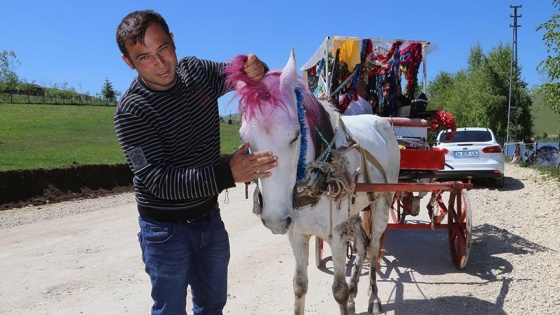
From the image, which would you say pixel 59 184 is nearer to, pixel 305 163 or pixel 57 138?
pixel 305 163

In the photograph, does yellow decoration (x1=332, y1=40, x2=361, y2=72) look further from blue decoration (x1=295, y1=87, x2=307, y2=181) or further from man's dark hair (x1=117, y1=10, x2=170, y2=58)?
man's dark hair (x1=117, y1=10, x2=170, y2=58)

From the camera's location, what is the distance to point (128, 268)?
6.25 meters

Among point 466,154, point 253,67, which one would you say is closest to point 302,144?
point 253,67

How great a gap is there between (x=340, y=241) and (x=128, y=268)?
12.2 feet

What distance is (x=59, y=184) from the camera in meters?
13.1

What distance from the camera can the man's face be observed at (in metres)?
2.29

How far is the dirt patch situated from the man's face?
34.6 ft

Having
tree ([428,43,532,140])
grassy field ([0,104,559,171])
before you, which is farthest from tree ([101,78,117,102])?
tree ([428,43,532,140])

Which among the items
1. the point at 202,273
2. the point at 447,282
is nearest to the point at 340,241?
the point at 202,273

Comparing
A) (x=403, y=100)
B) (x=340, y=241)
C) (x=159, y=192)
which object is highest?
(x=403, y=100)

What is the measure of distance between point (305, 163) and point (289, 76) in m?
0.55

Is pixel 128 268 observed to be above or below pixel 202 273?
below

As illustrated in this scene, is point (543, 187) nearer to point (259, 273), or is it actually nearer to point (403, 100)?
point (403, 100)

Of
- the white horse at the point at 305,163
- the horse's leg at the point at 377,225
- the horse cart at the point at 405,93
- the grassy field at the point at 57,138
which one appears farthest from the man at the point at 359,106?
the grassy field at the point at 57,138
